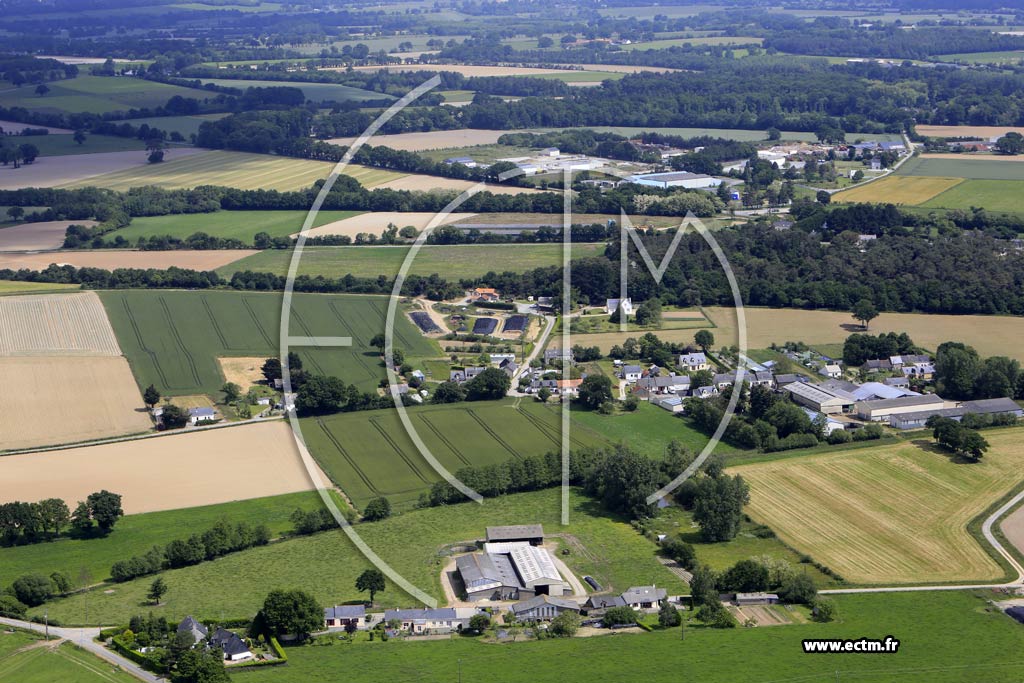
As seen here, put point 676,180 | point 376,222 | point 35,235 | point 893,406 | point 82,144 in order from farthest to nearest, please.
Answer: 1. point 82,144
2. point 676,180
3. point 376,222
4. point 35,235
5. point 893,406

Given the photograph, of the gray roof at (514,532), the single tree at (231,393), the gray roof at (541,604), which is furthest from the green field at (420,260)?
the gray roof at (541,604)

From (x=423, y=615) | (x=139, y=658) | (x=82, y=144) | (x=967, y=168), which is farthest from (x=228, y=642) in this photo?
(x=82, y=144)

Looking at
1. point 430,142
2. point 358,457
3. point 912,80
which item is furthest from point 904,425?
point 912,80

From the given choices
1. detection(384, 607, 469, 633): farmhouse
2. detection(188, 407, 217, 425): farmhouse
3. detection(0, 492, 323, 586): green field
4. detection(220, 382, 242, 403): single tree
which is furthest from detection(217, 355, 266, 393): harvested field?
detection(384, 607, 469, 633): farmhouse

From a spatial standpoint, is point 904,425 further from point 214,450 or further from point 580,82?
point 580,82

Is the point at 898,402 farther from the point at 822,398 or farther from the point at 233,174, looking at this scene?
the point at 233,174
